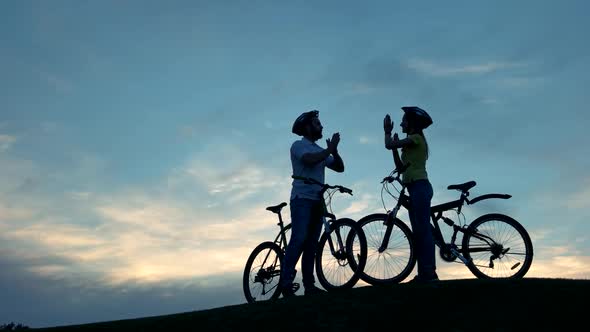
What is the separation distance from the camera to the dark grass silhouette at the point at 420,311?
9.01m

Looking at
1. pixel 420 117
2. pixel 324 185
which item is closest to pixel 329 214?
pixel 324 185

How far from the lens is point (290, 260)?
1165cm

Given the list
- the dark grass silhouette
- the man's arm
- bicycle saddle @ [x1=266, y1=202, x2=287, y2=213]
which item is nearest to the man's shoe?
the dark grass silhouette

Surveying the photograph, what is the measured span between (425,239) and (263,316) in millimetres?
2973

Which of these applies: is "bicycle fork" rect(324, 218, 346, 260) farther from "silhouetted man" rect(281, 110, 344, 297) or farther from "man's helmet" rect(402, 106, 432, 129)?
"man's helmet" rect(402, 106, 432, 129)

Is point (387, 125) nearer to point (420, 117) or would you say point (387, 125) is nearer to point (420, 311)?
point (420, 117)

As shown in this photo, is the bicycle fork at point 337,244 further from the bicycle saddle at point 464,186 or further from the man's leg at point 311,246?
the bicycle saddle at point 464,186

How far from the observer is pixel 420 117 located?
11.6 meters

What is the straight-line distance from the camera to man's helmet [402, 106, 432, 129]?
11609 millimetres

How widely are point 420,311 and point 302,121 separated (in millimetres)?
4041

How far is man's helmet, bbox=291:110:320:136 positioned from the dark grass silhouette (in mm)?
2890

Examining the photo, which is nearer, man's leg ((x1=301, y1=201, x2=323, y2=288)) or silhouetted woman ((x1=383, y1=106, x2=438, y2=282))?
silhouetted woman ((x1=383, y1=106, x2=438, y2=282))

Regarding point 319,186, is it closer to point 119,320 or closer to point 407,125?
point 407,125

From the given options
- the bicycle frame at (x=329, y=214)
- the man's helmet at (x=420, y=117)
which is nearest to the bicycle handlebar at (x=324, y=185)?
the bicycle frame at (x=329, y=214)
